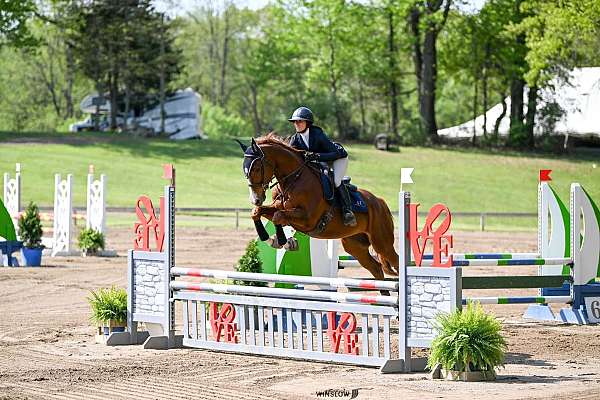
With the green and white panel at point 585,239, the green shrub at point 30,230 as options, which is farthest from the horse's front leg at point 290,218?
the green shrub at point 30,230

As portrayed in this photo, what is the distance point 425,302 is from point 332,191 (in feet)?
8.36

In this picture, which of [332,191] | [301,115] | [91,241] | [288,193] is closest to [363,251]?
[332,191]

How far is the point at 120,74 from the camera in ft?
173

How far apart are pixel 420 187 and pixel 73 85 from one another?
3876 cm

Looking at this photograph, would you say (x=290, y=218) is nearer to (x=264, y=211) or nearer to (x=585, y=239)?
(x=264, y=211)

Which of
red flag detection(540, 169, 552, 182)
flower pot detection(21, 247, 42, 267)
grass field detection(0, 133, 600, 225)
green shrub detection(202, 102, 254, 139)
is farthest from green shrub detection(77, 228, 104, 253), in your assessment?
green shrub detection(202, 102, 254, 139)

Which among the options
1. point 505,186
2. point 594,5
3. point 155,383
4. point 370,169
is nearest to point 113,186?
point 370,169

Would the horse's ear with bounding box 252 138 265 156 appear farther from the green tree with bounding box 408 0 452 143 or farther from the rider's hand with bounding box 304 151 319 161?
the green tree with bounding box 408 0 452 143

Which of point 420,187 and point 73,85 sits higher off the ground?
point 73,85

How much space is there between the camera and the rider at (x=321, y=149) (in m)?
12.0

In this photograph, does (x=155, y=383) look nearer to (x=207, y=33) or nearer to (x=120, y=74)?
(x=120, y=74)

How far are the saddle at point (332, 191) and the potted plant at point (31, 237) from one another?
10.7 meters

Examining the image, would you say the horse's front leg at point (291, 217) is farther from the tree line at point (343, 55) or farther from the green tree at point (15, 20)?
the green tree at point (15, 20)

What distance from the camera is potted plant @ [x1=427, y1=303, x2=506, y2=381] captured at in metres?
9.22
